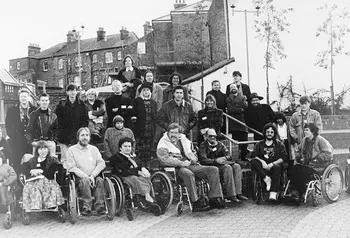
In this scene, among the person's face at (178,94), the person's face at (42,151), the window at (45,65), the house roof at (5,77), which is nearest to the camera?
the person's face at (42,151)

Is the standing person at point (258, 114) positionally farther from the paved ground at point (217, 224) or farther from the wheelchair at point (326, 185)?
the paved ground at point (217, 224)

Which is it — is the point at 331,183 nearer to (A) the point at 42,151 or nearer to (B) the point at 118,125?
(B) the point at 118,125

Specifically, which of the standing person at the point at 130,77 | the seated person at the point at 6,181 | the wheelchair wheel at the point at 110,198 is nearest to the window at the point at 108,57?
the standing person at the point at 130,77

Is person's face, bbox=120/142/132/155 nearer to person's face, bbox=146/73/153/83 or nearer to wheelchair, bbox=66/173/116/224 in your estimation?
wheelchair, bbox=66/173/116/224

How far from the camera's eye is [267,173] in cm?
682

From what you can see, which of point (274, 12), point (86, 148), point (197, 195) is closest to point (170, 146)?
point (197, 195)

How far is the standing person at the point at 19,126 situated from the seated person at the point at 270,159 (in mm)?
3537

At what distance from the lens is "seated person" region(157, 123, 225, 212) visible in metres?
6.21

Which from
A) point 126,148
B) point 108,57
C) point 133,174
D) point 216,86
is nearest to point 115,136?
point 126,148

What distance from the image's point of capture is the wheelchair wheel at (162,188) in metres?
6.17

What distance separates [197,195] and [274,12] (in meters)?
12.1

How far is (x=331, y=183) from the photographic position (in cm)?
668

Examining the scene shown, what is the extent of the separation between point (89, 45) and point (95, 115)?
39896 millimetres

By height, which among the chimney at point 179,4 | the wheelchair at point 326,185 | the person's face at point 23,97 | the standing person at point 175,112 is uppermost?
the chimney at point 179,4
